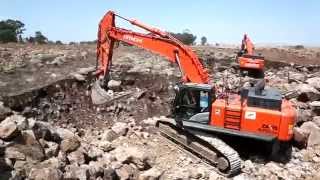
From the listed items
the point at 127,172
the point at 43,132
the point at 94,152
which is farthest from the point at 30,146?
the point at 127,172

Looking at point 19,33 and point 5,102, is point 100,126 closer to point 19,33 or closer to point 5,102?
point 5,102

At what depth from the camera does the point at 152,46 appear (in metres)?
14.6

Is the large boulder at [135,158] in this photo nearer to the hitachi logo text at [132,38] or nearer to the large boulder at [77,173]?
the large boulder at [77,173]

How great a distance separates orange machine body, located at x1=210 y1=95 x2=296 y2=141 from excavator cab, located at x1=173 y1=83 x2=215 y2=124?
23 centimetres

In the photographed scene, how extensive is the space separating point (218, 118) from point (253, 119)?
82 centimetres

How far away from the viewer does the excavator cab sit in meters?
12.5

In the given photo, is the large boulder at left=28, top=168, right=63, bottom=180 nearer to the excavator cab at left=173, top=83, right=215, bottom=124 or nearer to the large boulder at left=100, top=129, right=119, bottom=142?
the large boulder at left=100, top=129, right=119, bottom=142

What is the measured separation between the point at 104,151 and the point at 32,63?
11.9 metres

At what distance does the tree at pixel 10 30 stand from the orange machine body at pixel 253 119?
3282 centimetres

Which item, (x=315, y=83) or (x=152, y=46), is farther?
(x=315, y=83)

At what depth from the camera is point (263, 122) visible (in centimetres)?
1190

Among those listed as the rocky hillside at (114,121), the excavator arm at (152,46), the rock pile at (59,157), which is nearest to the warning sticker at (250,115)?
the rocky hillside at (114,121)

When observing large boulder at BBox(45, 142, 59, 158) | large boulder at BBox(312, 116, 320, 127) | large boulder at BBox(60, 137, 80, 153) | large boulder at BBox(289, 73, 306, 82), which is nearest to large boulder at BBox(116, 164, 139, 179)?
large boulder at BBox(60, 137, 80, 153)

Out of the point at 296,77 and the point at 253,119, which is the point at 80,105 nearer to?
the point at 253,119
